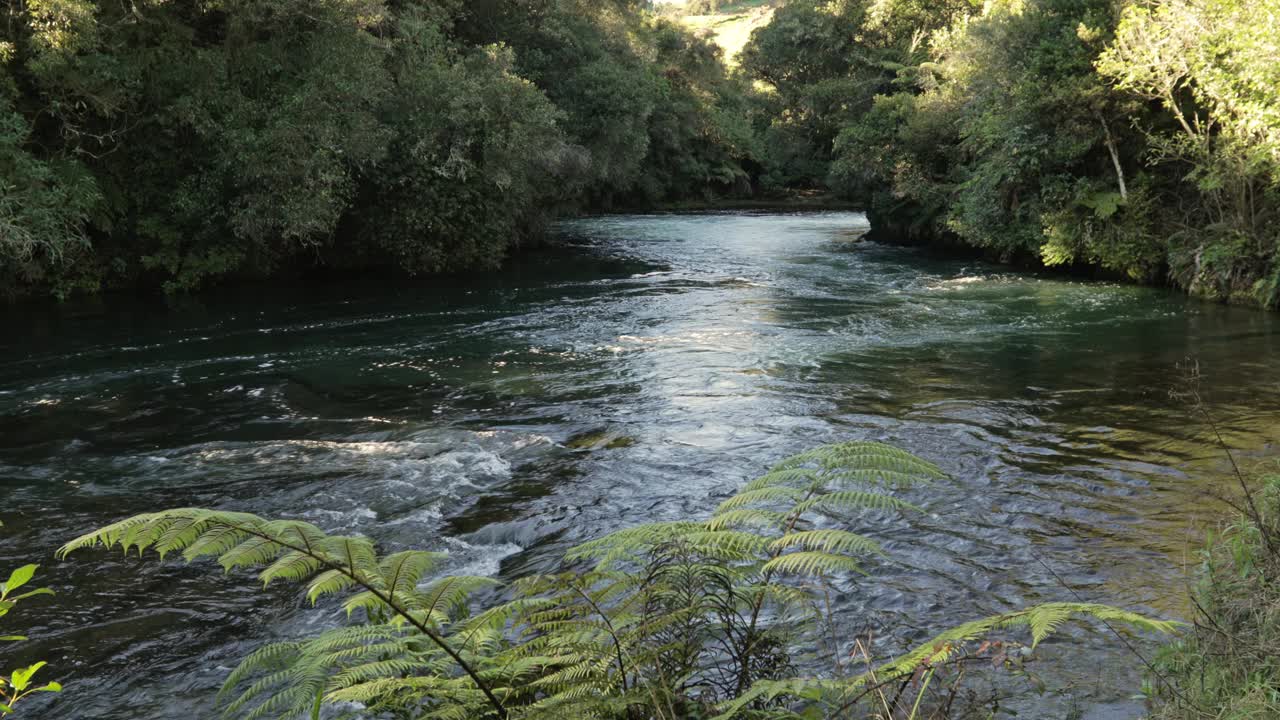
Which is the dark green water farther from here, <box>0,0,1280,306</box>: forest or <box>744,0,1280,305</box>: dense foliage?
<box>0,0,1280,306</box>: forest

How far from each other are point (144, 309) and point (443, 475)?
13094 millimetres

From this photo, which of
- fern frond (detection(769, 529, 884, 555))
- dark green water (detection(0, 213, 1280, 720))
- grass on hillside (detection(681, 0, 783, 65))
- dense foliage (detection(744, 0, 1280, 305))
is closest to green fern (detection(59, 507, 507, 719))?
fern frond (detection(769, 529, 884, 555))

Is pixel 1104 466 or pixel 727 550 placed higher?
pixel 727 550

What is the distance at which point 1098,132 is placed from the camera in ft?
65.1

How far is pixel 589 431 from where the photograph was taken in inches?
400

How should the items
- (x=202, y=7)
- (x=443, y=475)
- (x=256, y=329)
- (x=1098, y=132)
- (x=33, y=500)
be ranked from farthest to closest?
1. (x=1098, y=132)
2. (x=202, y=7)
3. (x=256, y=329)
4. (x=443, y=475)
5. (x=33, y=500)

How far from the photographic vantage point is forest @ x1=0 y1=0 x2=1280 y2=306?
16203 mm

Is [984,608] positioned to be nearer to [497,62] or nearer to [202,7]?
[202,7]

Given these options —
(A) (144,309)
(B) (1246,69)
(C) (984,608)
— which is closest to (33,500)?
(C) (984,608)

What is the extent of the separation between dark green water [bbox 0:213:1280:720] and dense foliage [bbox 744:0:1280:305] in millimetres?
1435

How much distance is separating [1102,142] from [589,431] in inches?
633

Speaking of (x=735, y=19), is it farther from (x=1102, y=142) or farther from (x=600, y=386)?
(x=600, y=386)

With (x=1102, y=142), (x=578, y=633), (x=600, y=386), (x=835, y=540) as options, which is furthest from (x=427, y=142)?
(x=835, y=540)

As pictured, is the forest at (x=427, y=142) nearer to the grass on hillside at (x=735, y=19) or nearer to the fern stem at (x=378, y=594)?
the fern stem at (x=378, y=594)
